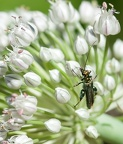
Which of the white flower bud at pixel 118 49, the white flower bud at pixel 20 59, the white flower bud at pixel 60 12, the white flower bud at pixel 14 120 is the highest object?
the white flower bud at pixel 60 12

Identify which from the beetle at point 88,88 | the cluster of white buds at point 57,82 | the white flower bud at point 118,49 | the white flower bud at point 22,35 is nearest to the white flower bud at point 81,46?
the cluster of white buds at point 57,82

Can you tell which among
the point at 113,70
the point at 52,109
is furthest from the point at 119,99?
the point at 52,109

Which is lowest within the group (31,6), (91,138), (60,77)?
(91,138)

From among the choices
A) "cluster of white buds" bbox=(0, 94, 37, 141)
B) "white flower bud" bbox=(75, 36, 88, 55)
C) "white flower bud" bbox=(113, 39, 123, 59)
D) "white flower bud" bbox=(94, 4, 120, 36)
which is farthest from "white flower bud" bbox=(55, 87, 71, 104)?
"white flower bud" bbox=(113, 39, 123, 59)

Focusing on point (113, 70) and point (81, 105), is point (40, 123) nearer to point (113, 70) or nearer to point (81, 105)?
point (81, 105)

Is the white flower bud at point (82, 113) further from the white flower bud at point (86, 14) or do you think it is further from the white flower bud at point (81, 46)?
the white flower bud at point (86, 14)
